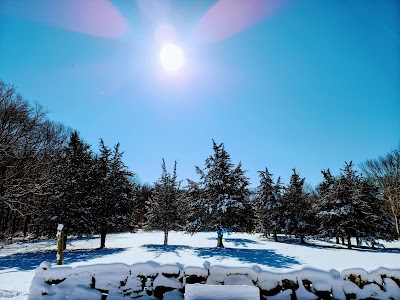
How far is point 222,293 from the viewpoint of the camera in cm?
515

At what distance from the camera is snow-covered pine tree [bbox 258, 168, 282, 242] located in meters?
28.1

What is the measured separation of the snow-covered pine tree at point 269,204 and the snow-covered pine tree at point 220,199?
823cm

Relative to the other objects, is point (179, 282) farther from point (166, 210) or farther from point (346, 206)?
point (346, 206)

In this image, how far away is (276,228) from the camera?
90.3 feet

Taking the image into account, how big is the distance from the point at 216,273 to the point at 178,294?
102 centimetres

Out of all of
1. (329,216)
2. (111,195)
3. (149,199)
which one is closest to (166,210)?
(149,199)

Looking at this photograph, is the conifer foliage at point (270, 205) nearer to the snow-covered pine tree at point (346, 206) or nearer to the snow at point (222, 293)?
the snow-covered pine tree at point (346, 206)

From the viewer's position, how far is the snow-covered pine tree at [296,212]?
27.0 meters

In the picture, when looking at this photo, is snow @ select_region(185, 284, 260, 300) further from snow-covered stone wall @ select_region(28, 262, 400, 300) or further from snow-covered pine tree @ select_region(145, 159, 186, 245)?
snow-covered pine tree @ select_region(145, 159, 186, 245)

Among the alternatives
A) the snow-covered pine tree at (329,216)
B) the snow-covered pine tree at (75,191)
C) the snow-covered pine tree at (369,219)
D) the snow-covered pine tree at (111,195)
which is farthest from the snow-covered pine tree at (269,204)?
the snow-covered pine tree at (75,191)

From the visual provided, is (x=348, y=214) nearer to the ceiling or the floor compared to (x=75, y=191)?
nearer to the floor

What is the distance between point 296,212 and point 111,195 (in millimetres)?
19908

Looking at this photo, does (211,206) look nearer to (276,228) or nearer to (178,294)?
(276,228)

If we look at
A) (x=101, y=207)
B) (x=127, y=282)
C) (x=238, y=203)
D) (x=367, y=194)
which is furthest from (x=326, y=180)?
(x=127, y=282)
